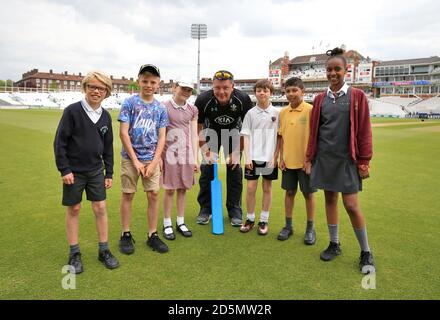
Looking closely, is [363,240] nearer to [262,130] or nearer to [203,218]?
[262,130]

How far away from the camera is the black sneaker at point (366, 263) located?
3064 mm

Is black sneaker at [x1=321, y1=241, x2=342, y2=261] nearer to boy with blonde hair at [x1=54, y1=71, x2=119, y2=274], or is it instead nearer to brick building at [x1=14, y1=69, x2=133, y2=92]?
boy with blonde hair at [x1=54, y1=71, x2=119, y2=274]

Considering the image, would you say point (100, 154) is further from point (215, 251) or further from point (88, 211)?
point (88, 211)

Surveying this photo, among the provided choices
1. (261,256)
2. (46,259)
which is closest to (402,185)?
(261,256)

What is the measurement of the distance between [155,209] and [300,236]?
6.02 feet

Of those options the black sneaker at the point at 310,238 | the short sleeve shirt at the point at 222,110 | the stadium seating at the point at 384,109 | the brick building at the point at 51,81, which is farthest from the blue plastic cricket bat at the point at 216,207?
the brick building at the point at 51,81

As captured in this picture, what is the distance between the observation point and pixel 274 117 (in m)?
4.08

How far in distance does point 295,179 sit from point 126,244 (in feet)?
7.05

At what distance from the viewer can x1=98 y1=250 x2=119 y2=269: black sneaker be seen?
310 centimetres

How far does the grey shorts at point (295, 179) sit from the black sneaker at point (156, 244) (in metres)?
1.64

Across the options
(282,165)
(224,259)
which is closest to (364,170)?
(282,165)

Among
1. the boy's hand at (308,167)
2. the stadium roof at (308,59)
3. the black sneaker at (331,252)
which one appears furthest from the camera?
the stadium roof at (308,59)

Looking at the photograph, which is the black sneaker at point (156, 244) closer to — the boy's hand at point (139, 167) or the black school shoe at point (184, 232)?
the black school shoe at point (184, 232)
